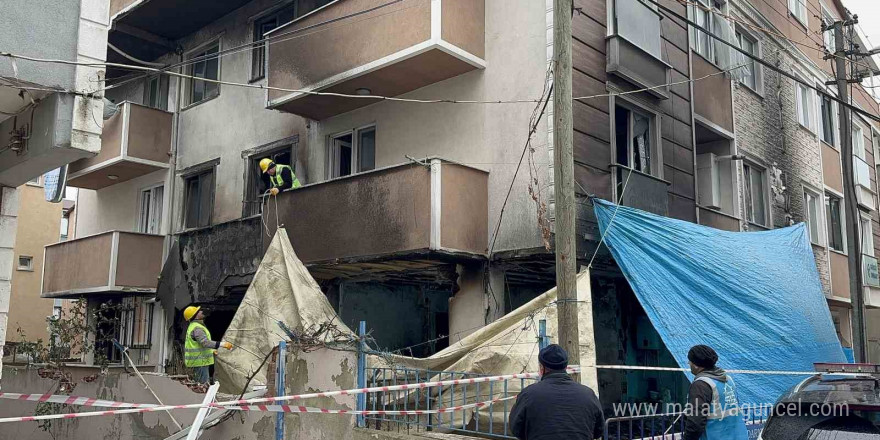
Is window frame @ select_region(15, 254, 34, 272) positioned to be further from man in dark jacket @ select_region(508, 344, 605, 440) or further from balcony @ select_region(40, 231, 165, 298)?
man in dark jacket @ select_region(508, 344, 605, 440)

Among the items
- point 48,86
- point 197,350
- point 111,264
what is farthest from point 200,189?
point 48,86

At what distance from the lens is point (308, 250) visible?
12.4m

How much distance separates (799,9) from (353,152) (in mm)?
13701

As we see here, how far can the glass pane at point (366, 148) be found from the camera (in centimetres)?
1377

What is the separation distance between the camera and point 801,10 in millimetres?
20578

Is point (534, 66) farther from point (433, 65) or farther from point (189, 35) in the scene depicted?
point (189, 35)

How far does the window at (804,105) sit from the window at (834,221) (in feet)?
6.71

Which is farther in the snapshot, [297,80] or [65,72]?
[297,80]

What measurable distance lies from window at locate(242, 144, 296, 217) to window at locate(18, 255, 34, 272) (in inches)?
651

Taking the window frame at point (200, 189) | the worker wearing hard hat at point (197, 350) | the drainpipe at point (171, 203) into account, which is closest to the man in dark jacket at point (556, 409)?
the worker wearing hard hat at point (197, 350)

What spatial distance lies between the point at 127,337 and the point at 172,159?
4.46 metres

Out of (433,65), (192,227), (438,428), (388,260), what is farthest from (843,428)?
(192,227)

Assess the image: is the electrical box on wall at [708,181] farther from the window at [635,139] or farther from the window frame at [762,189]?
the window at [635,139]

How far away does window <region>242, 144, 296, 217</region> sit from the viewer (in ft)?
49.7
